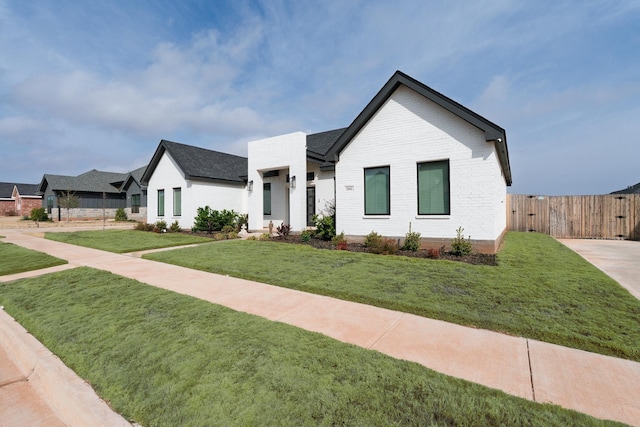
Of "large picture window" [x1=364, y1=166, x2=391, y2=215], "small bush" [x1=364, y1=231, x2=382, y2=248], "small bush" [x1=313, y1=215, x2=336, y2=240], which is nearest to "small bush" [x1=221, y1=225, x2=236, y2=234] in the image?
"small bush" [x1=313, y1=215, x2=336, y2=240]

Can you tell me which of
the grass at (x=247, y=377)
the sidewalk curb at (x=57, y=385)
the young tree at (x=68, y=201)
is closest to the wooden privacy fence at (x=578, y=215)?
the grass at (x=247, y=377)

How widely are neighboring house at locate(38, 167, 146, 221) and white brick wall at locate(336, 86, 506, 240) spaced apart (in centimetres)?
2807

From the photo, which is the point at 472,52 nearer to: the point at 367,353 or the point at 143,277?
the point at 367,353

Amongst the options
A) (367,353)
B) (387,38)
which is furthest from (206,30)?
(367,353)

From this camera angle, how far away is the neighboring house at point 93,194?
104ft

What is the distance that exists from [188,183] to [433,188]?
15.6 m

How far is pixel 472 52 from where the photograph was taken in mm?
11469

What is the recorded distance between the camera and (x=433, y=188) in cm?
993

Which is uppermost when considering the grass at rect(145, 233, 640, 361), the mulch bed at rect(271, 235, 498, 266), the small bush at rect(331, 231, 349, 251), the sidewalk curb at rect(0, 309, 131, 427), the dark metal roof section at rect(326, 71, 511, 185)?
the dark metal roof section at rect(326, 71, 511, 185)

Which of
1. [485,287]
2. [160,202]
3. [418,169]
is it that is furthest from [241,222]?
[485,287]

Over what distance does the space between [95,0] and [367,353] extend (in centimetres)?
1242

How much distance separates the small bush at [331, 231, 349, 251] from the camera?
10.3m

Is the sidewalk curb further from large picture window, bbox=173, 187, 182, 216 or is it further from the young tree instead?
the young tree

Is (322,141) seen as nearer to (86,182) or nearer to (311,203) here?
(311,203)
